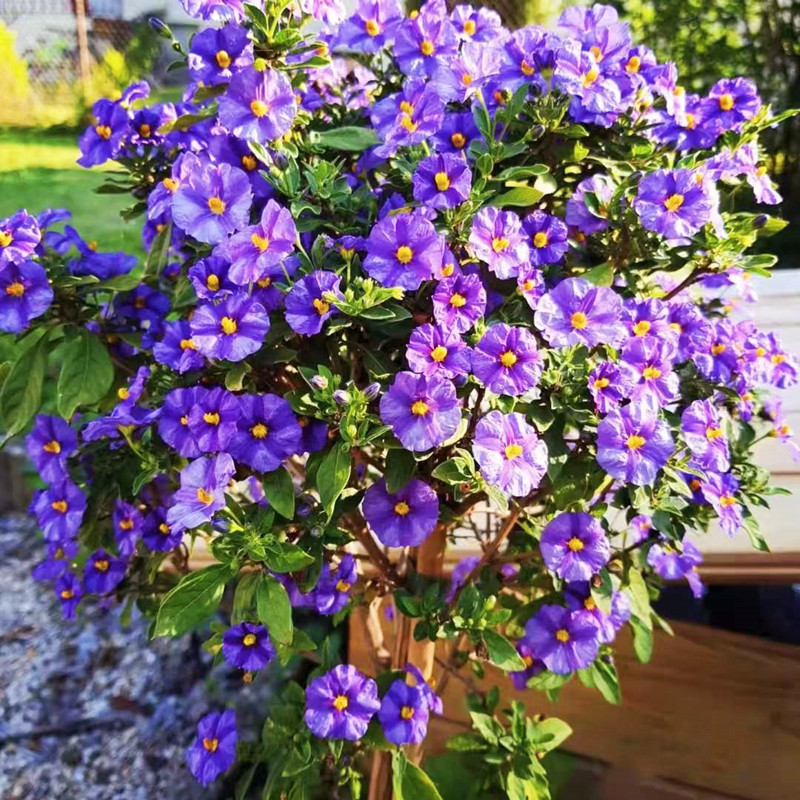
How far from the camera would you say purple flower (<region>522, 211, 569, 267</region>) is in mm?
1122

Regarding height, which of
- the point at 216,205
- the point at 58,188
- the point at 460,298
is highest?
the point at 216,205

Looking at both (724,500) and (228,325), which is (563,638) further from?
(228,325)

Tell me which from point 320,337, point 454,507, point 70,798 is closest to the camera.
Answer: point 320,337

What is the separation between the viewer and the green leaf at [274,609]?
100 cm

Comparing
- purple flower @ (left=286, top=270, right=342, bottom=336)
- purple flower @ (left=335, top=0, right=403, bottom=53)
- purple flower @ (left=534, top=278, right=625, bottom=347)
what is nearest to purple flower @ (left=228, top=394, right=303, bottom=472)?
purple flower @ (left=286, top=270, right=342, bottom=336)

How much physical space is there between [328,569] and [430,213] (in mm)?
577

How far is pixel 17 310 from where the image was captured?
1.13 m

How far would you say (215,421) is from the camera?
103 cm

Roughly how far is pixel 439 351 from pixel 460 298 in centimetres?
7

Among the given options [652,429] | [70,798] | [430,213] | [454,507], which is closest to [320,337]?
[430,213]

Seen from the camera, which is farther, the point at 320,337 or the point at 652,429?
the point at 320,337

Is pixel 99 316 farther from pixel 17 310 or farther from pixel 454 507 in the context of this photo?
pixel 454 507

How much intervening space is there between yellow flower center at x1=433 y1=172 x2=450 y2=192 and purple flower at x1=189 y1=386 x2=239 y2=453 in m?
0.35

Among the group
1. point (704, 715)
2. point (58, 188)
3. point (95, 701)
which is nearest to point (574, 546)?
point (704, 715)
